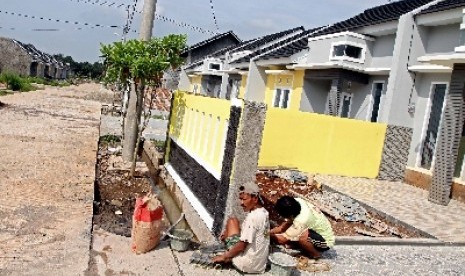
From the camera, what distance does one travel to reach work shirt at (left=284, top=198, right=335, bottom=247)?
203 inches

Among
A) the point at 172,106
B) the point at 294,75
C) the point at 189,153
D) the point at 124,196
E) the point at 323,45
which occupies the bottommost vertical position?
the point at 124,196

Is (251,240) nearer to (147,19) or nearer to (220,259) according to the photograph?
(220,259)

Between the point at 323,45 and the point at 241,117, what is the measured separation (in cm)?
1237

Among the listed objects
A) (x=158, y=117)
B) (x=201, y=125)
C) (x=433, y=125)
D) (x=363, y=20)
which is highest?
(x=363, y=20)

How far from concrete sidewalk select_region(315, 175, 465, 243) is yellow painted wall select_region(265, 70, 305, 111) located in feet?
23.9

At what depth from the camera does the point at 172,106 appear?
460 inches

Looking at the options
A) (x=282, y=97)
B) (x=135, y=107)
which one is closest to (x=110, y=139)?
(x=135, y=107)

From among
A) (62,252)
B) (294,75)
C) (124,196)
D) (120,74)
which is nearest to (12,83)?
(294,75)

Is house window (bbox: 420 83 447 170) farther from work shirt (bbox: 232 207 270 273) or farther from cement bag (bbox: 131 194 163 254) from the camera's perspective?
cement bag (bbox: 131 194 163 254)

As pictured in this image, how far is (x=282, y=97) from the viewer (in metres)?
20.2

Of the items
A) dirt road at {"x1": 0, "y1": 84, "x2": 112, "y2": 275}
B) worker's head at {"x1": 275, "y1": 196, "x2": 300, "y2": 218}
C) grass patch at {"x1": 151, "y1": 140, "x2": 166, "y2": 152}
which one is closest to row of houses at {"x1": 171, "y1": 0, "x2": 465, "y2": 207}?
grass patch at {"x1": 151, "y1": 140, "x2": 166, "y2": 152}

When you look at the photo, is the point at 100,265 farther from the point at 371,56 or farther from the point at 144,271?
the point at 371,56

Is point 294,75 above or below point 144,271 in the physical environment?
above

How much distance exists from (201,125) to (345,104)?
9.97 m
